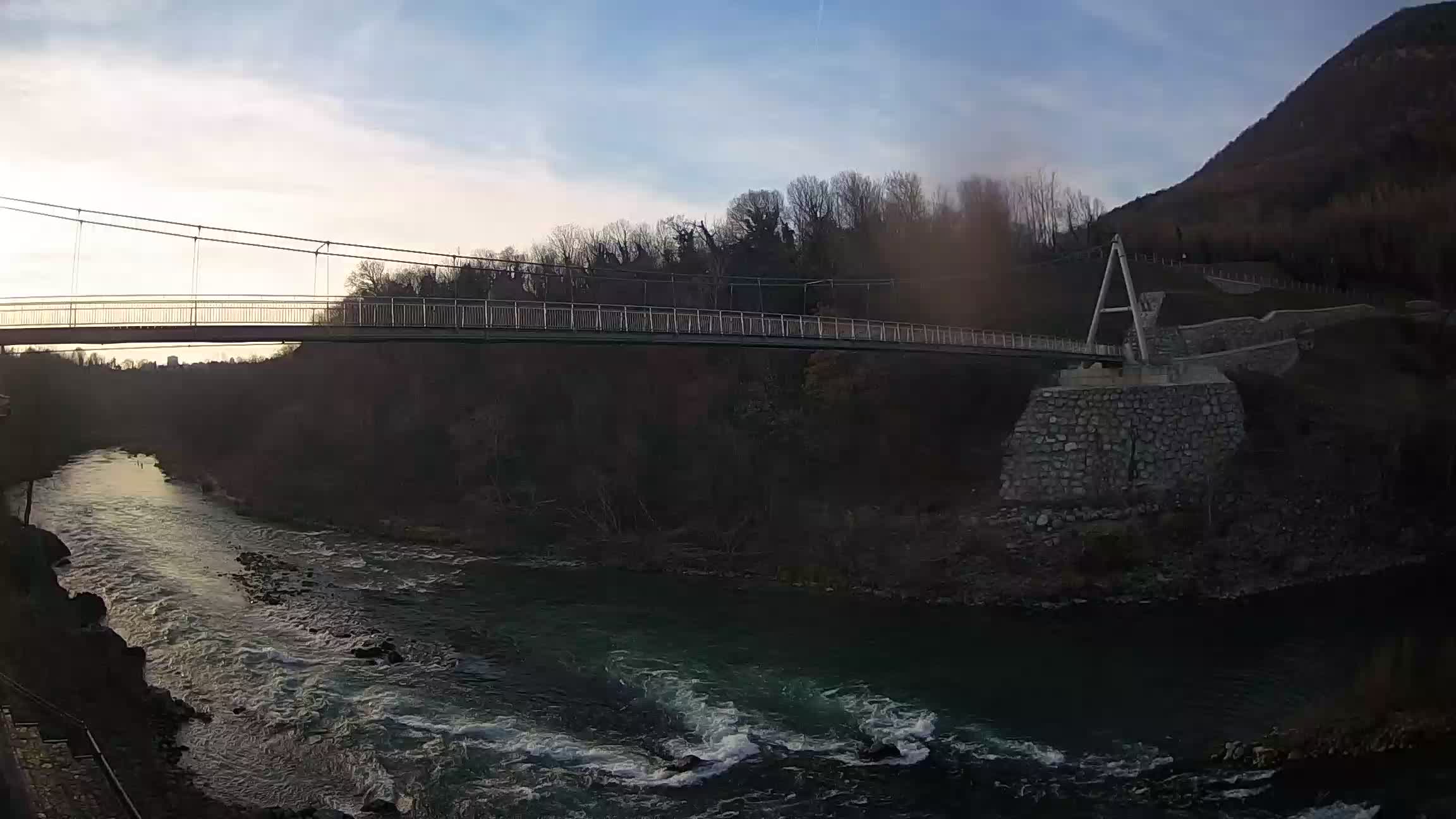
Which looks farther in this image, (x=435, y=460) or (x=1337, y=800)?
(x=435, y=460)

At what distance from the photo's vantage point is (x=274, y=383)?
57.3 m

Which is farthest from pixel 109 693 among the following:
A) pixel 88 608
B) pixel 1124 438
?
pixel 1124 438

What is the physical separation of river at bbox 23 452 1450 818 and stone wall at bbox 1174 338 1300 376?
36.9 feet

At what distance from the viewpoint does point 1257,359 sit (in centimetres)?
3331

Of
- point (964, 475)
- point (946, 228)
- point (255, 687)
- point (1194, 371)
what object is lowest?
point (255, 687)

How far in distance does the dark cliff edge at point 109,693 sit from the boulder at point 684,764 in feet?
15.5

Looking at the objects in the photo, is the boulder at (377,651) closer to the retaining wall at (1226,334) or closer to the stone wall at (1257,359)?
the stone wall at (1257,359)

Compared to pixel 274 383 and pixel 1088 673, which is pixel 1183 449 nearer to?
pixel 1088 673

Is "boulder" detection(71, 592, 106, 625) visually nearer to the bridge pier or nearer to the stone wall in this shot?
the bridge pier

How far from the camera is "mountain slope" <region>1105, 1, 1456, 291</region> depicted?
5297 cm

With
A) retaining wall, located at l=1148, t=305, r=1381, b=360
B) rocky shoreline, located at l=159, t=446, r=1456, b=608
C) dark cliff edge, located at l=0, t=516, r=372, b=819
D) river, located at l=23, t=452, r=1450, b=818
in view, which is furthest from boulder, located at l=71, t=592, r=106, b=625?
retaining wall, located at l=1148, t=305, r=1381, b=360

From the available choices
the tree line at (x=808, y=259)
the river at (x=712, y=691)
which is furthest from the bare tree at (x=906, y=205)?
the river at (x=712, y=691)

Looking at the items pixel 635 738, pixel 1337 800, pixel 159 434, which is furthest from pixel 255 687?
pixel 159 434

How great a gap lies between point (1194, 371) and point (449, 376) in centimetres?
3566
